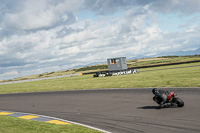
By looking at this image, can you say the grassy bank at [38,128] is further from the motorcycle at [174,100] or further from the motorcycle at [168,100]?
the motorcycle at [174,100]

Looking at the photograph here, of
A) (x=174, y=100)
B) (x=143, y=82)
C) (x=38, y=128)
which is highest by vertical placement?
(x=143, y=82)

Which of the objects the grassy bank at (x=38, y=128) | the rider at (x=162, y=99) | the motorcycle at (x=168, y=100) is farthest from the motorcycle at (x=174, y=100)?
the grassy bank at (x=38, y=128)

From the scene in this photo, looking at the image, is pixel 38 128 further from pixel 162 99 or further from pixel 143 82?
pixel 143 82

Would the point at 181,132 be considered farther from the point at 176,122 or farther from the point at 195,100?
the point at 195,100

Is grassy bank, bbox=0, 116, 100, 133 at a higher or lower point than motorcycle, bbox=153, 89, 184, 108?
lower

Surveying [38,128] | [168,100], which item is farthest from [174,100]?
[38,128]

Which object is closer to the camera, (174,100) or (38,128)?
(38,128)

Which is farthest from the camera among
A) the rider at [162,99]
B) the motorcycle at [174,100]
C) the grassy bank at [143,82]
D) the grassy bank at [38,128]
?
the grassy bank at [143,82]

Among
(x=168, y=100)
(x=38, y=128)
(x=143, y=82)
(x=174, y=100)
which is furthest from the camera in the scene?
(x=143, y=82)

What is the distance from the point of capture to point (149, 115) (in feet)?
32.4

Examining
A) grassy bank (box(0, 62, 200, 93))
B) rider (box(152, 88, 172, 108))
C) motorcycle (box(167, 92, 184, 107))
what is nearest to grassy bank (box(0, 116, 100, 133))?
rider (box(152, 88, 172, 108))

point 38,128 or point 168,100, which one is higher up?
point 168,100

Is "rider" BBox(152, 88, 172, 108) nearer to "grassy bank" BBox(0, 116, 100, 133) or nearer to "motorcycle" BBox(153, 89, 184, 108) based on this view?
"motorcycle" BBox(153, 89, 184, 108)

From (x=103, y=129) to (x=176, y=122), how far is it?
111 inches
